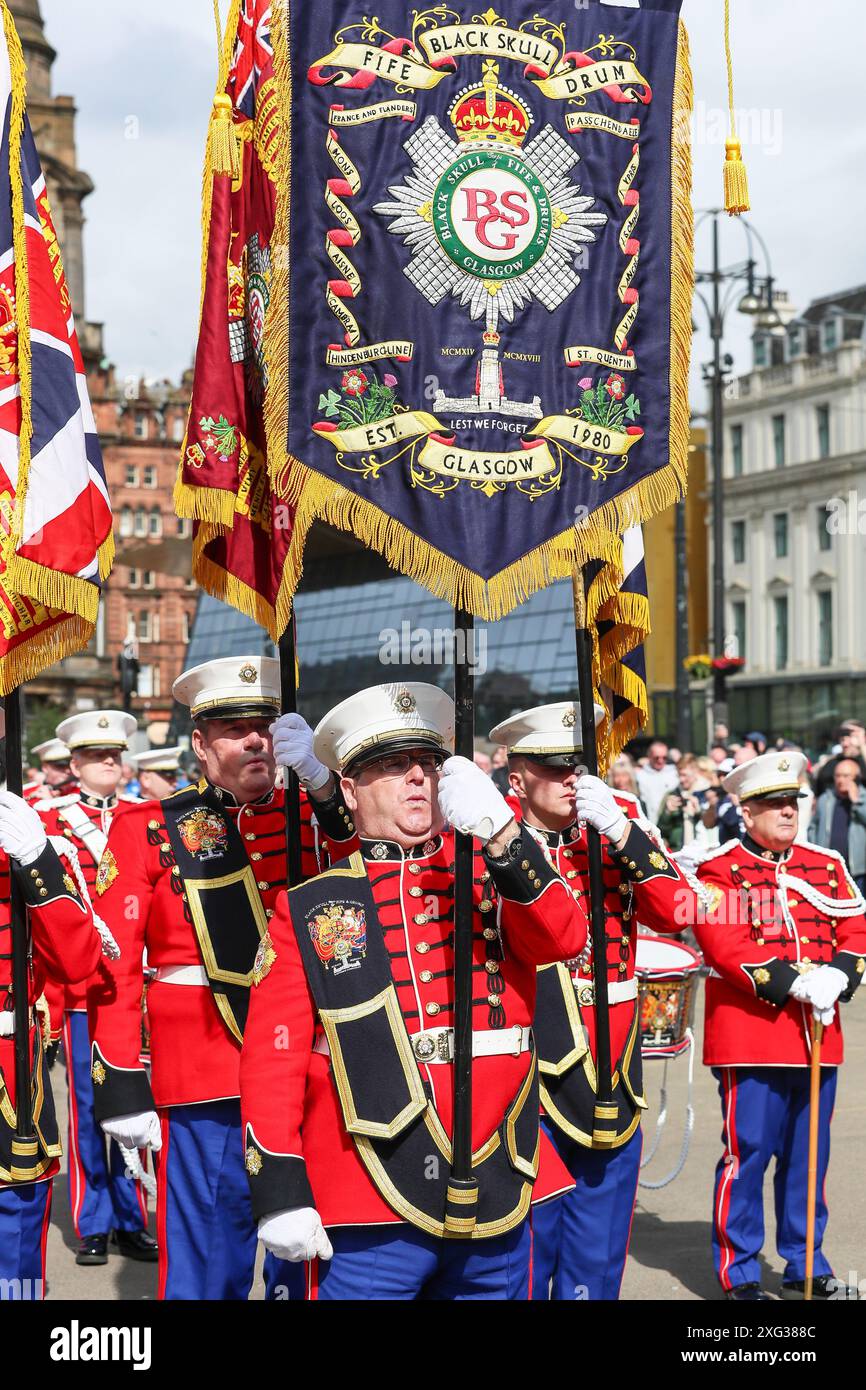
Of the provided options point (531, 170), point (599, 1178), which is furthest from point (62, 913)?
point (531, 170)

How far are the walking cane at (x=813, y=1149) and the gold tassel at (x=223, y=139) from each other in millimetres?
3535

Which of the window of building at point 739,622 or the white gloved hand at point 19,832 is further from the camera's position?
the window of building at point 739,622

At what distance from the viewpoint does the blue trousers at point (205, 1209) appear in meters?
5.01

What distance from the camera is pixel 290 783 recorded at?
488cm

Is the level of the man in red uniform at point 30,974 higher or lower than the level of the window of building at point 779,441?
lower

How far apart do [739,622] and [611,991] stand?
54458 mm

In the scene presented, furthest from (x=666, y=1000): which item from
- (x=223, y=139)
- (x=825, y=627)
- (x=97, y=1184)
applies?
(x=825, y=627)

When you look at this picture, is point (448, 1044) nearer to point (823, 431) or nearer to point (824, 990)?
point (824, 990)

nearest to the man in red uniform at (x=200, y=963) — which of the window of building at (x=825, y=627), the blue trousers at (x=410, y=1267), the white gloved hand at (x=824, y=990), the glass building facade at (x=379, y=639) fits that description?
the blue trousers at (x=410, y=1267)

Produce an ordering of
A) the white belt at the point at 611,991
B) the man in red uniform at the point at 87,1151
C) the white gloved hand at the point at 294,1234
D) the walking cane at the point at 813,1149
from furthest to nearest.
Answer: the man in red uniform at the point at 87,1151 < the walking cane at the point at 813,1149 < the white belt at the point at 611,991 < the white gloved hand at the point at 294,1234

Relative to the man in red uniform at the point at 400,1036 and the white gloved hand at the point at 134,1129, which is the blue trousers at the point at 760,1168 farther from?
the man in red uniform at the point at 400,1036

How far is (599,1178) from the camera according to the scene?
5.24 metres

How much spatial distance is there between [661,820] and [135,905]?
1016 cm

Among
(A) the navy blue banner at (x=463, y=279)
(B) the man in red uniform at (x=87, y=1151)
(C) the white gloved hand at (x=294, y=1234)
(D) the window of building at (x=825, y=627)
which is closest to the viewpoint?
(C) the white gloved hand at (x=294, y=1234)
